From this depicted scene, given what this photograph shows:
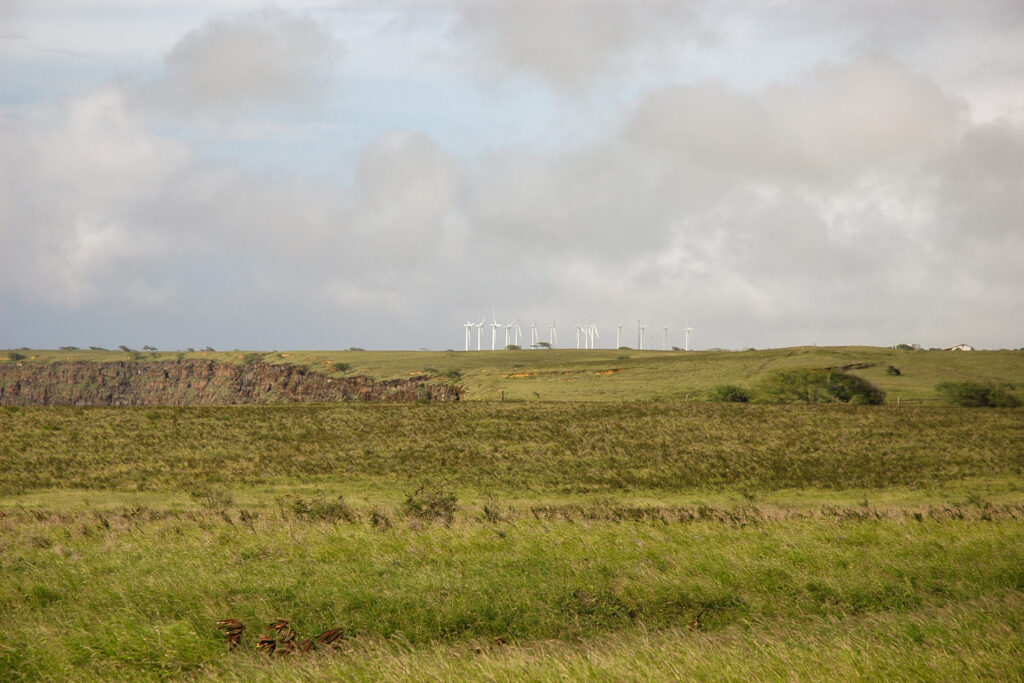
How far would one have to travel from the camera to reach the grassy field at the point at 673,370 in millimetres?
100812

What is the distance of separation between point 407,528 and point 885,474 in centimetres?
3597

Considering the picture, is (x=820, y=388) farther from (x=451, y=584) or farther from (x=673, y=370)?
(x=451, y=584)

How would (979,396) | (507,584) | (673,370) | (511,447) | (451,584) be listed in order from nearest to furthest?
(451,584), (507,584), (511,447), (979,396), (673,370)

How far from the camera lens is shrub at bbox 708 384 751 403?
95394mm

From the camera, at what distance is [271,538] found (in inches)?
906

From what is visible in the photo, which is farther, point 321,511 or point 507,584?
point 321,511

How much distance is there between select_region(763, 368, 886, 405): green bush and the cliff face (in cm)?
7703

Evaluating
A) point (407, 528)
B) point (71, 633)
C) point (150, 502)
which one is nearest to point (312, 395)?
point (150, 502)

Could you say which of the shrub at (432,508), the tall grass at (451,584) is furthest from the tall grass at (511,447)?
the tall grass at (451,584)

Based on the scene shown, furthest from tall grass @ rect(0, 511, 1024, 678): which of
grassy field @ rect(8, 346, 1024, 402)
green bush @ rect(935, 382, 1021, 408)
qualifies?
green bush @ rect(935, 382, 1021, 408)

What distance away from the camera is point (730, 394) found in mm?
95812

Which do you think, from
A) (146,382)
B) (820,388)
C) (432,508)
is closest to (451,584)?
(432,508)

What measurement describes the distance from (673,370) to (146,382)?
110905 millimetres

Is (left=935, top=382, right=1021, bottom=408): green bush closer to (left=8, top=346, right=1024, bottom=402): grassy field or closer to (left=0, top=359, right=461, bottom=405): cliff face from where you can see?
(left=8, top=346, right=1024, bottom=402): grassy field
